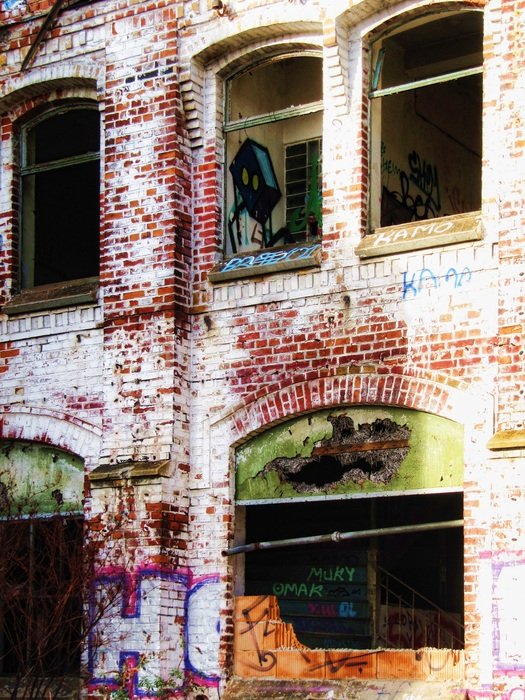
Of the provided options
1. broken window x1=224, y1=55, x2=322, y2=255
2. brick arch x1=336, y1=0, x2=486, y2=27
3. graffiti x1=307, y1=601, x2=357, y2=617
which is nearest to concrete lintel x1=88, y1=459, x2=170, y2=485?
broken window x1=224, y1=55, x2=322, y2=255

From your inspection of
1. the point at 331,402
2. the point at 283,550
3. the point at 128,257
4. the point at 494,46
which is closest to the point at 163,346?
Result: the point at 128,257

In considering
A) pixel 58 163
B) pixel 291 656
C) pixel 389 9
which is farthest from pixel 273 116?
pixel 291 656

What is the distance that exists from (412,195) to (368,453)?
368 centimetres

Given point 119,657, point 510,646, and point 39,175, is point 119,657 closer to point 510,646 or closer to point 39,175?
point 510,646

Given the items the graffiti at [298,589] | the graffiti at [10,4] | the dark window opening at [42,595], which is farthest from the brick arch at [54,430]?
the graffiti at [10,4]

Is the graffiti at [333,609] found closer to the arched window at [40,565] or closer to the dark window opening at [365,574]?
the dark window opening at [365,574]

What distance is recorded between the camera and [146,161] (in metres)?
13.2

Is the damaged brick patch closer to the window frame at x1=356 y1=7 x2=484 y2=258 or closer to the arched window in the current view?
the window frame at x1=356 y1=7 x2=484 y2=258

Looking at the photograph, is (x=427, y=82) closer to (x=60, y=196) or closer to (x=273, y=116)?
(x=273, y=116)

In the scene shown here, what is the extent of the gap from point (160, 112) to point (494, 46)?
3.44 m

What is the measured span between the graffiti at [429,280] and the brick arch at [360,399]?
77cm

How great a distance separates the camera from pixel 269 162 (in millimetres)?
13742

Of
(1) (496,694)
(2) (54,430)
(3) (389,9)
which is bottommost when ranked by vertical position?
(1) (496,694)

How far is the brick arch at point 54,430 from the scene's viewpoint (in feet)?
43.2
